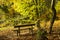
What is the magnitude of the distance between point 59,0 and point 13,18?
732cm

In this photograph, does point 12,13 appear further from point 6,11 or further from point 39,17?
point 39,17

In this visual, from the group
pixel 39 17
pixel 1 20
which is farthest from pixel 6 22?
pixel 39 17

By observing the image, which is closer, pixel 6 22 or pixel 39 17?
pixel 39 17

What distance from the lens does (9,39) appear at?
1545cm

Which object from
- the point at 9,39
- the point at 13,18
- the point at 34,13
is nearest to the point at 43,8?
the point at 34,13

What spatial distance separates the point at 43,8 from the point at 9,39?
390cm

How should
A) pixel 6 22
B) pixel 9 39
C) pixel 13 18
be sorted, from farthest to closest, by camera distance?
pixel 6 22 < pixel 13 18 < pixel 9 39

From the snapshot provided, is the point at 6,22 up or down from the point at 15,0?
down

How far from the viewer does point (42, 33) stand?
40.9ft

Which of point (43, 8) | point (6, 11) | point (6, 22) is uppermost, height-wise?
point (43, 8)

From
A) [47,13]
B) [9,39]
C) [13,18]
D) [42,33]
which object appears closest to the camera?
[42,33]

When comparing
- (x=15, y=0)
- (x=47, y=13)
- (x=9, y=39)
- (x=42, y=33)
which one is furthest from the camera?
(x=47, y=13)

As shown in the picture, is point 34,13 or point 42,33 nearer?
point 42,33

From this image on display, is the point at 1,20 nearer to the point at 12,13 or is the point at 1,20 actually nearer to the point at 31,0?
the point at 12,13
